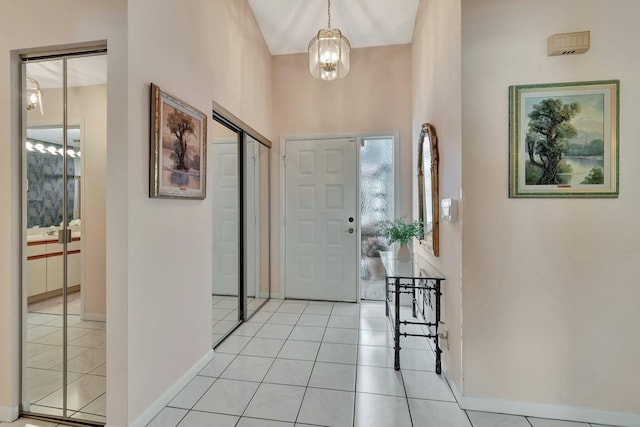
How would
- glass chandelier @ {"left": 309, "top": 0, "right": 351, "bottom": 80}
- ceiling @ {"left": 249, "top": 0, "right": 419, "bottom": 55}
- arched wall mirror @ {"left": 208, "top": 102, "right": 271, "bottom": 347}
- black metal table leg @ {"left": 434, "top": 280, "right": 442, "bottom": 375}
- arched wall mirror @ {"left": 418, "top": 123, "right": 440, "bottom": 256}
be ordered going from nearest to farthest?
black metal table leg @ {"left": 434, "top": 280, "right": 442, "bottom": 375} → arched wall mirror @ {"left": 418, "top": 123, "right": 440, "bottom": 256} → glass chandelier @ {"left": 309, "top": 0, "right": 351, "bottom": 80} → arched wall mirror @ {"left": 208, "top": 102, "right": 271, "bottom": 347} → ceiling @ {"left": 249, "top": 0, "right": 419, "bottom": 55}

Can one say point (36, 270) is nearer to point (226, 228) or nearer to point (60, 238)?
point (60, 238)

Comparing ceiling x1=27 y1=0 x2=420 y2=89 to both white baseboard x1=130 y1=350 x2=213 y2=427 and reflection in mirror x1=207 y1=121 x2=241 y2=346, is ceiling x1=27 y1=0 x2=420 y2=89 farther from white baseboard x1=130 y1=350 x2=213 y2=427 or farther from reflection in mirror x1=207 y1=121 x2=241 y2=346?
white baseboard x1=130 y1=350 x2=213 y2=427

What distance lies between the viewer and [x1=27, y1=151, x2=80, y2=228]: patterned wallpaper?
1722mm

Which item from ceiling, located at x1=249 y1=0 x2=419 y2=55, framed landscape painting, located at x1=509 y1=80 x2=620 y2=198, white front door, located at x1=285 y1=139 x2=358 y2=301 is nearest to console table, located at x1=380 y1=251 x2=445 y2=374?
white front door, located at x1=285 y1=139 x2=358 y2=301

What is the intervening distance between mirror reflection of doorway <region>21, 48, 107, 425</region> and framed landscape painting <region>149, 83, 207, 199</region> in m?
0.32

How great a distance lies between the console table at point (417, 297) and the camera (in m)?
2.22

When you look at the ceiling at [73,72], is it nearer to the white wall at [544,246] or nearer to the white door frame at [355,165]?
the white wall at [544,246]

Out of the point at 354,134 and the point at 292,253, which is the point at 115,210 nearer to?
the point at 292,253

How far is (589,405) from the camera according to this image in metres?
1.68

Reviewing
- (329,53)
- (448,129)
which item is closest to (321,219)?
(329,53)

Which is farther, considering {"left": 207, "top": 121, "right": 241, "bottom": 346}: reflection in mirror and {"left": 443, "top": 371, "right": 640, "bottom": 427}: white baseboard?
{"left": 207, "top": 121, "right": 241, "bottom": 346}: reflection in mirror

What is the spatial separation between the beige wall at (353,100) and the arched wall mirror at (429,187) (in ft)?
2.46

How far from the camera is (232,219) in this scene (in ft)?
10.1

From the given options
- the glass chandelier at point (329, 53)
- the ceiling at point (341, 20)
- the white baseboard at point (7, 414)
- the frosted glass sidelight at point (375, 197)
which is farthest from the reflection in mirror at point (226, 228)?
the frosted glass sidelight at point (375, 197)
